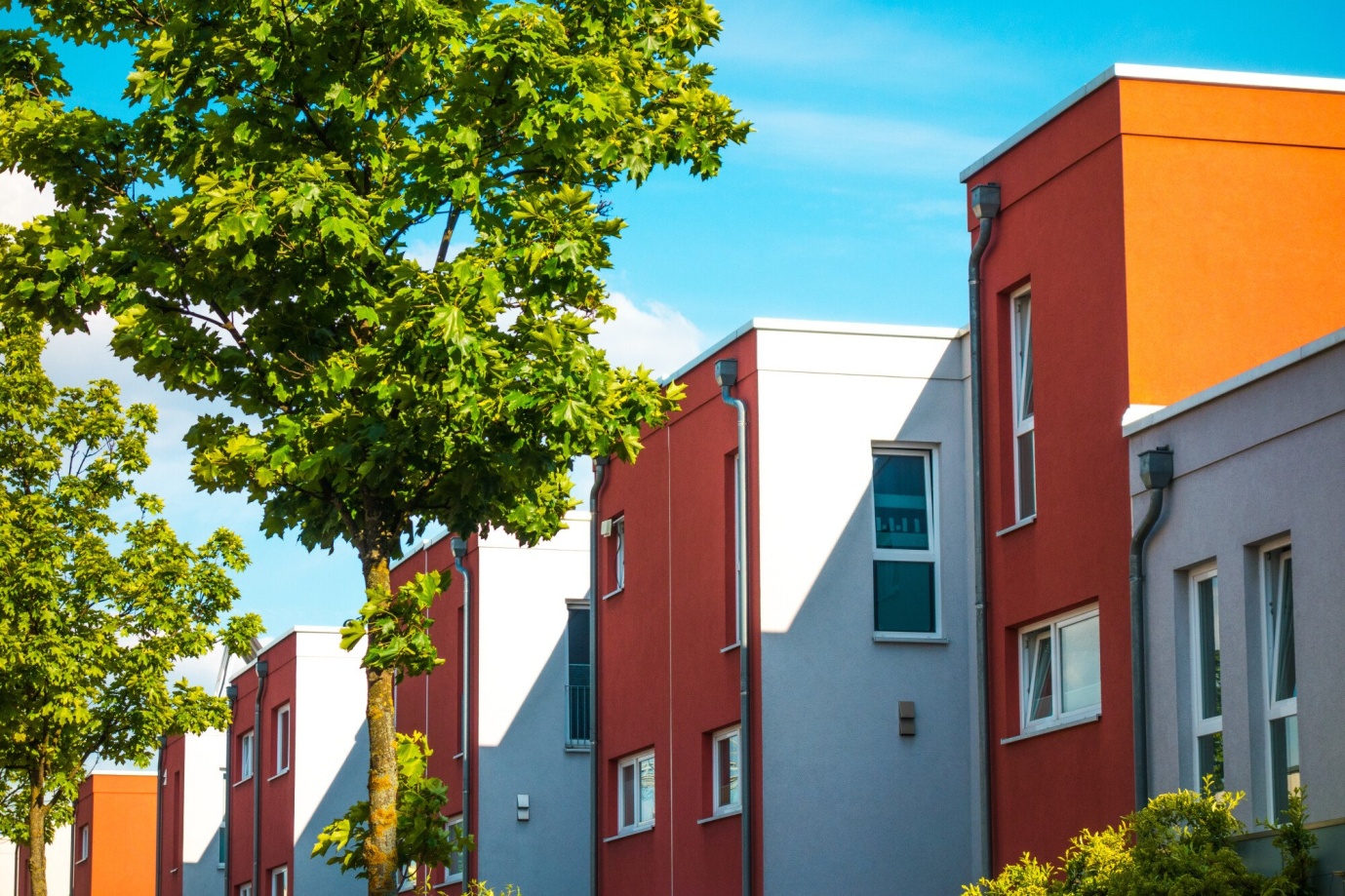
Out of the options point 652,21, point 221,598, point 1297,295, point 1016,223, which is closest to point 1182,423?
point 1297,295

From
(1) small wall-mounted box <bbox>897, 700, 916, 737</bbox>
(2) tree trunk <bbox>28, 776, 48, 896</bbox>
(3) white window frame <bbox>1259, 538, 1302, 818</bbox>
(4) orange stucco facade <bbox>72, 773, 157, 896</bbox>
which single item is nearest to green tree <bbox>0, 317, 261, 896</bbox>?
(2) tree trunk <bbox>28, 776, 48, 896</bbox>

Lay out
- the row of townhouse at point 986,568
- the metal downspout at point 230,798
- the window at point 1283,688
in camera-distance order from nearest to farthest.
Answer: the window at point 1283,688 → the row of townhouse at point 986,568 → the metal downspout at point 230,798

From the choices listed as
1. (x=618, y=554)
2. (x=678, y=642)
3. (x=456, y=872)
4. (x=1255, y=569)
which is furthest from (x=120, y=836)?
(x=1255, y=569)

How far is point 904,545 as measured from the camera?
17406 millimetres

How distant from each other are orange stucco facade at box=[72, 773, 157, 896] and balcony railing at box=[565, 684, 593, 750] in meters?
23.8

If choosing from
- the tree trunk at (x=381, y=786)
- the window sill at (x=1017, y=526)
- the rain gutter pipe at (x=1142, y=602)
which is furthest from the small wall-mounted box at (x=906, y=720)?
the tree trunk at (x=381, y=786)

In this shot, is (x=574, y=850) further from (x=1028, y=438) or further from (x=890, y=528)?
(x=1028, y=438)

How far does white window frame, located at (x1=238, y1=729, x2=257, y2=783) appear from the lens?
1325 inches

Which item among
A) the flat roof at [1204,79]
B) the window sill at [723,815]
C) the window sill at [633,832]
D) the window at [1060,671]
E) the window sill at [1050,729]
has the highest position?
the flat roof at [1204,79]

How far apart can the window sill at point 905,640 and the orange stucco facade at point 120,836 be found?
32.0m

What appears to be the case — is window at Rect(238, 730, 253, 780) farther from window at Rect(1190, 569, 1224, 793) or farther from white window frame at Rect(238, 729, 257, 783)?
window at Rect(1190, 569, 1224, 793)

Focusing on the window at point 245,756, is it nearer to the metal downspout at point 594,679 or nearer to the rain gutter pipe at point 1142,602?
the metal downspout at point 594,679

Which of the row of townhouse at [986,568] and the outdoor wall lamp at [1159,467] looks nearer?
the row of townhouse at [986,568]

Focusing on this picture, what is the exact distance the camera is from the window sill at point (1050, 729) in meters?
13.4
